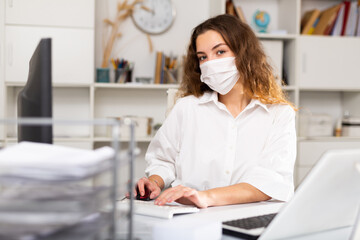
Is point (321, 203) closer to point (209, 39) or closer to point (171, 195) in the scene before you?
point (171, 195)

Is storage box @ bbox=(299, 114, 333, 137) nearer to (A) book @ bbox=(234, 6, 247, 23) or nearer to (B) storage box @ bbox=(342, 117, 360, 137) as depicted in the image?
(B) storage box @ bbox=(342, 117, 360, 137)

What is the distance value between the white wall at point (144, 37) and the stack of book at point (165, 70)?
169 millimetres

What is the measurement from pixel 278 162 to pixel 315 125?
1.95 meters

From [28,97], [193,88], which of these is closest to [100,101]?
[193,88]

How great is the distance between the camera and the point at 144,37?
3.26m

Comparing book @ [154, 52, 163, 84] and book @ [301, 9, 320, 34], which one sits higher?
book @ [301, 9, 320, 34]

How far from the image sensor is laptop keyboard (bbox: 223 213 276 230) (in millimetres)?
862

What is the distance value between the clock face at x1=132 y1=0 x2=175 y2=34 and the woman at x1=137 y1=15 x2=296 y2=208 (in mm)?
1646

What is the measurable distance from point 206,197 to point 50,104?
570 millimetres

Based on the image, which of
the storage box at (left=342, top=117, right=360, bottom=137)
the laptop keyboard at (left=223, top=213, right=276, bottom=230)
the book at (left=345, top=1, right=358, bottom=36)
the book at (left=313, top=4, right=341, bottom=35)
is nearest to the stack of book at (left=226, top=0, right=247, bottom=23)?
the book at (left=313, top=4, right=341, bottom=35)

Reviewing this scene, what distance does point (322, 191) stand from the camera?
0.73 meters

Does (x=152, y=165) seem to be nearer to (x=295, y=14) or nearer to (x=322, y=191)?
(x=322, y=191)

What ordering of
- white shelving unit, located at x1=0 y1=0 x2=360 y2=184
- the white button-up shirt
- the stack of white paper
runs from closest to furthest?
the stack of white paper < the white button-up shirt < white shelving unit, located at x1=0 y1=0 x2=360 y2=184

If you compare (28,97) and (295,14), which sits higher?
(295,14)
